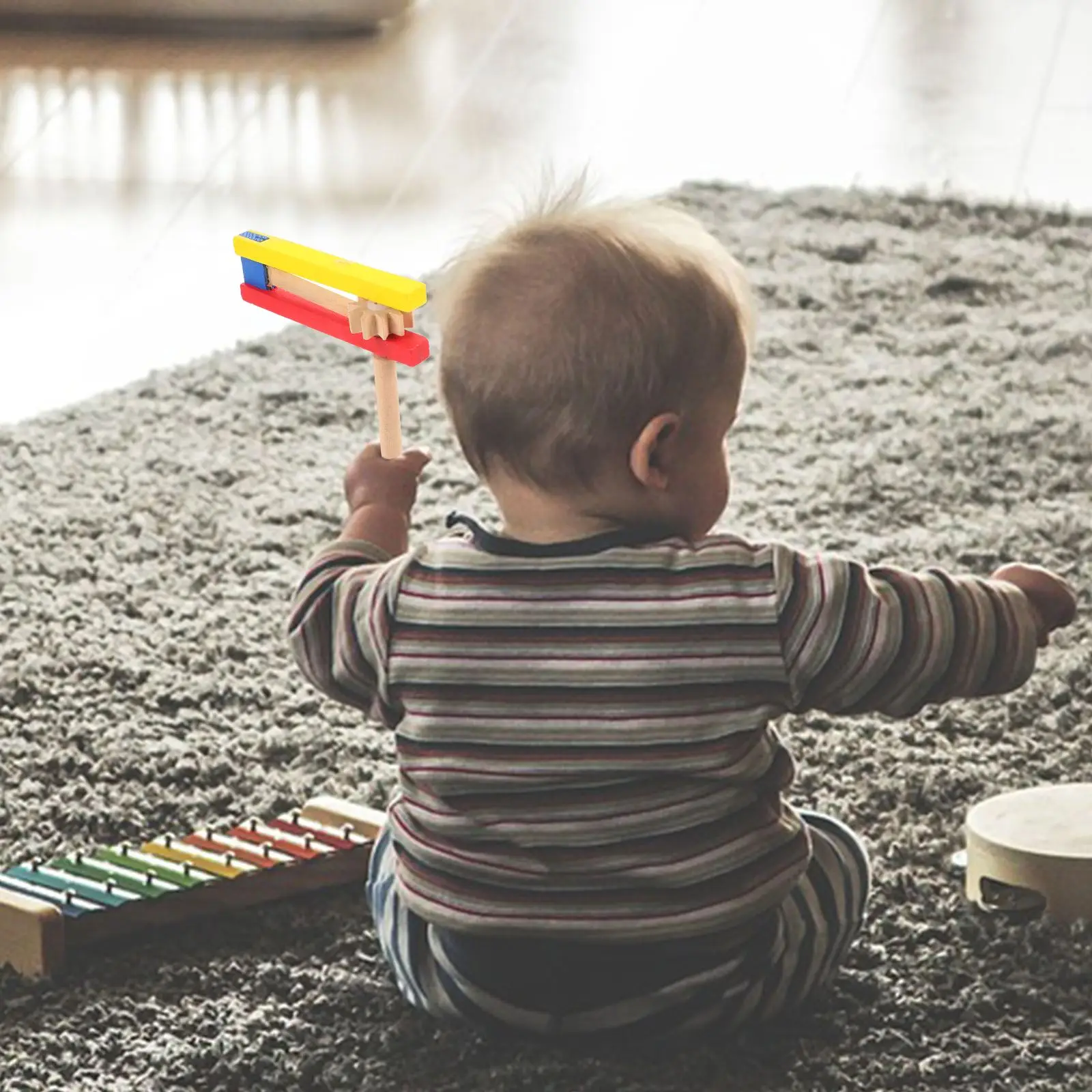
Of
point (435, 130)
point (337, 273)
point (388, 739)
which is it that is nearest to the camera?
point (337, 273)

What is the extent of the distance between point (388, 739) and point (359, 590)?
0.39m

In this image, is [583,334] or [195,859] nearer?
[583,334]

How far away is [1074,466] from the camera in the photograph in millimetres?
1922

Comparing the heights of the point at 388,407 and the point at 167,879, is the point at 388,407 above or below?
above

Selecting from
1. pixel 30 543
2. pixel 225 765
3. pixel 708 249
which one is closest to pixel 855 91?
pixel 30 543

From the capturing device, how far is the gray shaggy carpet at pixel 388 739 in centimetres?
119

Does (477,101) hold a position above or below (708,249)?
below

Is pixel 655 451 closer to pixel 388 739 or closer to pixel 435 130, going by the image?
pixel 388 739

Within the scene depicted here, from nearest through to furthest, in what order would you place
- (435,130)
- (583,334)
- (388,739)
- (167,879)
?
1. (583,334)
2. (167,879)
3. (388,739)
4. (435,130)

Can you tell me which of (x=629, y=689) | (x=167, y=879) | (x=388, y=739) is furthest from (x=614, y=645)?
(x=388, y=739)

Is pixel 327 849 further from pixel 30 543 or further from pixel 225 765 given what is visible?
pixel 30 543

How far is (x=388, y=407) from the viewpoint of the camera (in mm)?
1243

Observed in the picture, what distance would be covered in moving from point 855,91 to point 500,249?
204cm

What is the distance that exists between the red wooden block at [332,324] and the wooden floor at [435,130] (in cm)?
95
